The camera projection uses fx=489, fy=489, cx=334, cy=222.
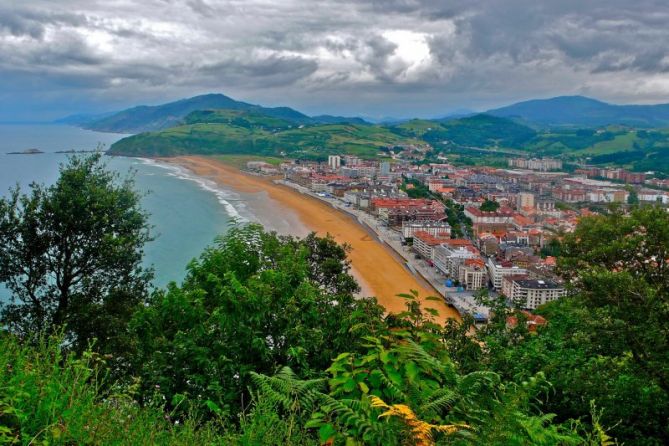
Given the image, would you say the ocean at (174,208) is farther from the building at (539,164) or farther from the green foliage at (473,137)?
the green foliage at (473,137)

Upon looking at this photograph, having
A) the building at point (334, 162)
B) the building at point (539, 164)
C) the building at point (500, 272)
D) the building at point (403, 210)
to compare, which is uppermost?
the building at point (334, 162)

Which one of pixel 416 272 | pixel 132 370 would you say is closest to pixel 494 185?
pixel 416 272

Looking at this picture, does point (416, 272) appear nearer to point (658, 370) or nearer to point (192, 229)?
point (192, 229)

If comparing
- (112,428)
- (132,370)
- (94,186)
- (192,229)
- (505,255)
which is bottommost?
(505,255)

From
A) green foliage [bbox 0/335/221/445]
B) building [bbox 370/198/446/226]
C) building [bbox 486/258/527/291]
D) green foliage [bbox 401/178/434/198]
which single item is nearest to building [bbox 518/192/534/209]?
green foliage [bbox 401/178/434/198]

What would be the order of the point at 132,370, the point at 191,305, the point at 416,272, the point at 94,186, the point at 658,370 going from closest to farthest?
the point at 658,370 < the point at 191,305 < the point at 132,370 < the point at 94,186 < the point at 416,272

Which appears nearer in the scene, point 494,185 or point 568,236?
point 568,236

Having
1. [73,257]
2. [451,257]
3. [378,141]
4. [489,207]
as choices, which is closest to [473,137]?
[378,141]

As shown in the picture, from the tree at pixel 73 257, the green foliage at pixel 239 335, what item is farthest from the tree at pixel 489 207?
the green foliage at pixel 239 335
